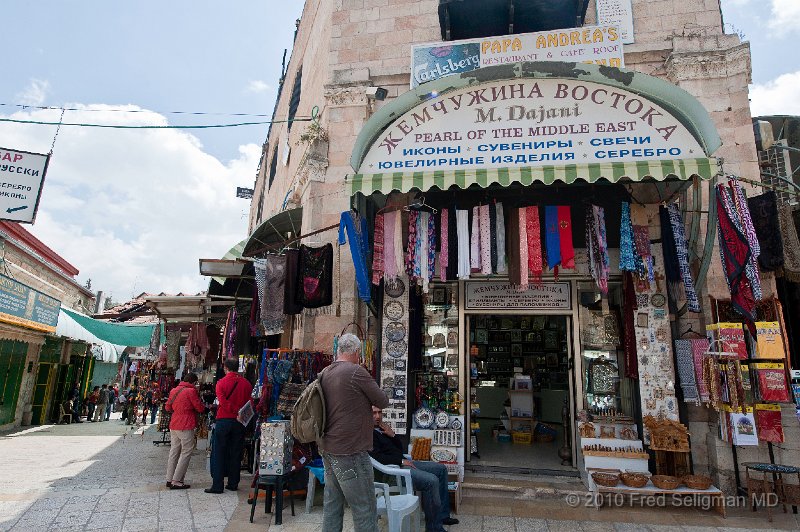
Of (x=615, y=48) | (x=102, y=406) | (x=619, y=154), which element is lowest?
(x=102, y=406)

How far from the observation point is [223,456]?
643 cm

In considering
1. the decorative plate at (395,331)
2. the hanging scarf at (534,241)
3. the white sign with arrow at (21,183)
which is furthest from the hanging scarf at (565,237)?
the white sign with arrow at (21,183)

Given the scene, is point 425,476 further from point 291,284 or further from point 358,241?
point 291,284

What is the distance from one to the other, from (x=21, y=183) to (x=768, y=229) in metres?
12.2

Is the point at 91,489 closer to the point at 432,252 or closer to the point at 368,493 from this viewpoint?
the point at 368,493

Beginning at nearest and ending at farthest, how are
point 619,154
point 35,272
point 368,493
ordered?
point 368,493 → point 619,154 → point 35,272

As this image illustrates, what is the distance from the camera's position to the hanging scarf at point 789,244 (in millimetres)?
6195

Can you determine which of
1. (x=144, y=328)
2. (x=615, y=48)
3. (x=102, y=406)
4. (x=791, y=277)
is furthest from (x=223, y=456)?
(x=102, y=406)

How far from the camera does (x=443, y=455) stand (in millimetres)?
6176

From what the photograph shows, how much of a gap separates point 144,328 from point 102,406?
15.4ft

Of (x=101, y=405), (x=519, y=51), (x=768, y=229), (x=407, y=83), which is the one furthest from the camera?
(x=101, y=405)

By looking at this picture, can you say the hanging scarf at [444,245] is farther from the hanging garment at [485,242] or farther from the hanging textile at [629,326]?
the hanging textile at [629,326]

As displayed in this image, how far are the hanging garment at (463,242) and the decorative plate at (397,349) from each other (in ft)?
4.99

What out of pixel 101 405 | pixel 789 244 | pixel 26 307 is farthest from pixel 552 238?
pixel 101 405
